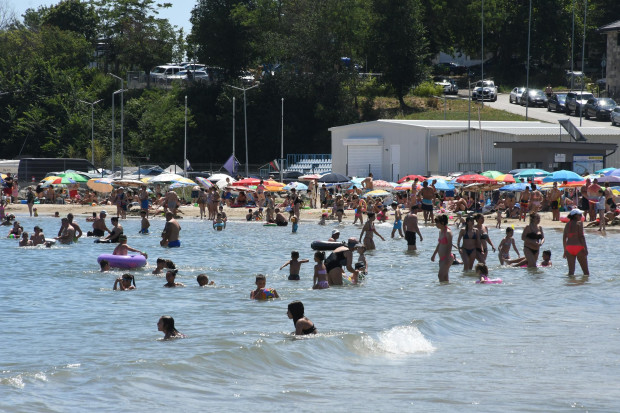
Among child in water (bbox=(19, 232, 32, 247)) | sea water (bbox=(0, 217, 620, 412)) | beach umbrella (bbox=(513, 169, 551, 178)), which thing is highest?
beach umbrella (bbox=(513, 169, 551, 178))

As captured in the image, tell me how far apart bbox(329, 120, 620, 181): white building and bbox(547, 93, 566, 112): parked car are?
10319mm

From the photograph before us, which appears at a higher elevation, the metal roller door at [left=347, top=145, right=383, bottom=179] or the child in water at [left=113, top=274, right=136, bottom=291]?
the metal roller door at [left=347, top=145, right=383, bottom=179]

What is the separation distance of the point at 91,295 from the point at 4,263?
6618mm

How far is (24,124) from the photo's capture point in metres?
66.9

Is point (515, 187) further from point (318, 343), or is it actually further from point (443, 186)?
point (318, 343)

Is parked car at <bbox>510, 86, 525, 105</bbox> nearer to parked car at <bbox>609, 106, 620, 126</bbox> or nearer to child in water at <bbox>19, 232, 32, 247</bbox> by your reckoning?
parked car at <bbox>609, 106, 620, 126</bbox>

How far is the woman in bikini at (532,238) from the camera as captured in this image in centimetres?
1819

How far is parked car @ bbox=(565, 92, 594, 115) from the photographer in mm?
55344

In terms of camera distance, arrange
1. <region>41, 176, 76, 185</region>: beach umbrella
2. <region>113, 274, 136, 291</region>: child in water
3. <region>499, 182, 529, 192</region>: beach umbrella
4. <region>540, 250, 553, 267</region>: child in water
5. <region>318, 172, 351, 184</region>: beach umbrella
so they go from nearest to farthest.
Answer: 1. <region>113, 274, 136, 291</region>: child in water
2. <region>540, 250, 553, 267</region>: child in water
3. <region>499, 182, 529, 192</region>: beach umbrella
4. <region>318, 172, 351, 184</region>: beach umbrella
5. <region>41, 176, 76, 185</region>: beach umbrella

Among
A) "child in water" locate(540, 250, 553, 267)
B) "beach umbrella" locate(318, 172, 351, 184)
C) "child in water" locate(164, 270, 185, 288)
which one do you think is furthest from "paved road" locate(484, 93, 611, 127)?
"child in water" locate(164, 270, 185, 288)

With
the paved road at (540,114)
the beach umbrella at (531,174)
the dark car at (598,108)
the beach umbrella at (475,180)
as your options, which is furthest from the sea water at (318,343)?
the dark car at (598,108)

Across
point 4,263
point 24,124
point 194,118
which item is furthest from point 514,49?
point 4,263

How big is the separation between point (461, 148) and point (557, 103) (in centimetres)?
1799

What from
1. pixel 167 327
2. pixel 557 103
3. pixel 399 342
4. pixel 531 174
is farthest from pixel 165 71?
pixel 399 342
